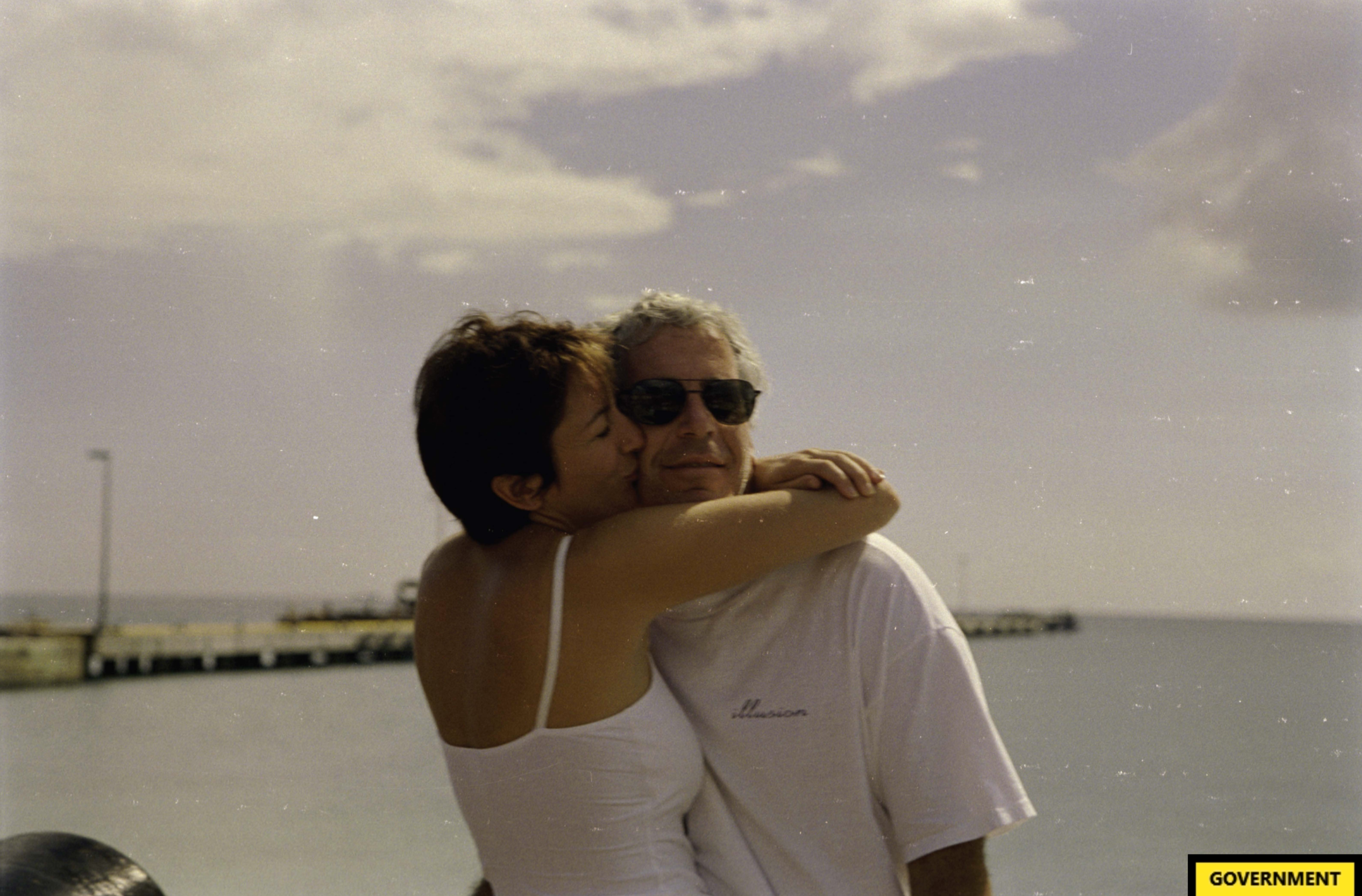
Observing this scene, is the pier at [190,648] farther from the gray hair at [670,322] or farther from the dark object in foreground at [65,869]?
the gray hair at [670,322]

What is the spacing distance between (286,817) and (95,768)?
17.5 feet

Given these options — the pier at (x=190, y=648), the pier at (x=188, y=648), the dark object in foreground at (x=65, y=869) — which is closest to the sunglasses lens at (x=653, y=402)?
the dark object in foreground at (x=65, y=869)

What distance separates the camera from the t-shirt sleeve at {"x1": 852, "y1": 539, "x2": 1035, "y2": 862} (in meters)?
2.22

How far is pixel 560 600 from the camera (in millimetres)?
2199

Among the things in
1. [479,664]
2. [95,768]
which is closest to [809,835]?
[479,664]

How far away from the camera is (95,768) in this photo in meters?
28.8

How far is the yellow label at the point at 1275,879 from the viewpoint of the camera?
11.1ft

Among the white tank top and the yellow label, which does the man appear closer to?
the white tank top

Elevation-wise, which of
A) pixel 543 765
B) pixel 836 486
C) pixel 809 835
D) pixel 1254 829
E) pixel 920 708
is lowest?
pixel 1254 829

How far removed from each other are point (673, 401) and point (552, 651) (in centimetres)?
74

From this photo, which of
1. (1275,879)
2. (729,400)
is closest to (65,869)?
(729,400)

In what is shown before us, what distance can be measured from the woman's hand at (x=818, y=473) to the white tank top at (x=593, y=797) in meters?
0.55

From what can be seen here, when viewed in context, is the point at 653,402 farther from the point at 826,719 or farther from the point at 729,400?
the point at 826,719

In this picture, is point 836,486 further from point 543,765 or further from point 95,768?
point 95,768
